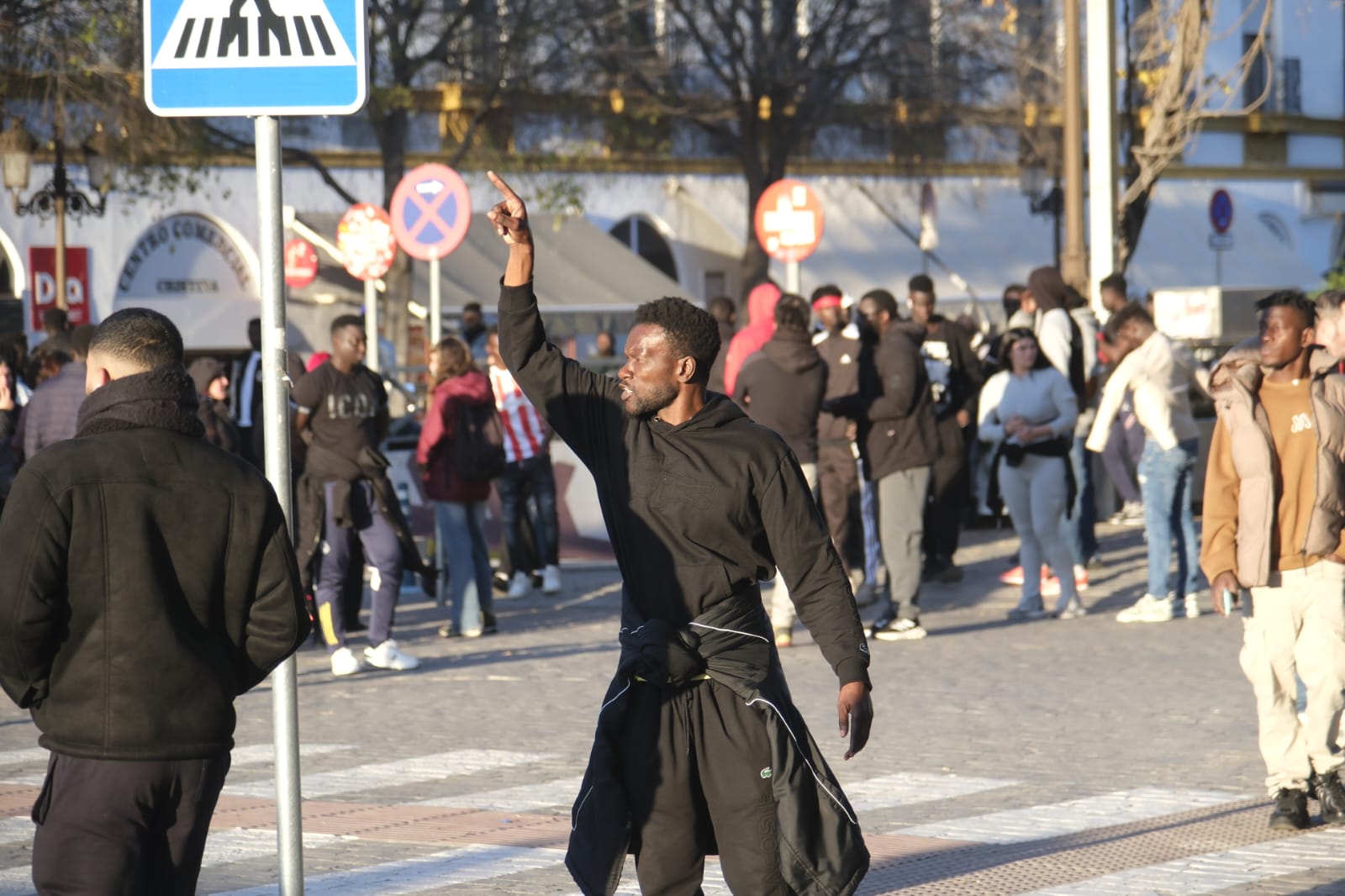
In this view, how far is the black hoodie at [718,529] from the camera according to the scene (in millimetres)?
4949

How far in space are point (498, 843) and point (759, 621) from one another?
246cm

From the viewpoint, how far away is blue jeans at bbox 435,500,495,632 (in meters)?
12.9

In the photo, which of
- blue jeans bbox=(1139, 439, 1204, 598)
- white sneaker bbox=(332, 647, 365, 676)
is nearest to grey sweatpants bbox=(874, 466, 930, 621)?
blue jeans bbox=(1139, 439, 1204, 598)

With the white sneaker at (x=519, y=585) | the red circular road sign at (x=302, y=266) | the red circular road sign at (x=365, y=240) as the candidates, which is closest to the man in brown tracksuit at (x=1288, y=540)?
the white sneaker at (x=519, y=585)

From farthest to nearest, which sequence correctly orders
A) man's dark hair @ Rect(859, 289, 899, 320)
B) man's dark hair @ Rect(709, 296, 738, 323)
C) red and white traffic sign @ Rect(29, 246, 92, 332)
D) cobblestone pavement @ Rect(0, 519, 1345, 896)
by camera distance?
red and white traffic sign @ Rect(29, 246, 92, 332)
man's dark hair @ Rect(709, 296, 738, 323)
man's dark hair @ Rect(859, 289, 899, 320)
cobblestone pavement @ Rect(0, 519, 1345, 896)

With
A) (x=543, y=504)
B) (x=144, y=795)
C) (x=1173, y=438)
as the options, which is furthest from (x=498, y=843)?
(x=543, y=504)

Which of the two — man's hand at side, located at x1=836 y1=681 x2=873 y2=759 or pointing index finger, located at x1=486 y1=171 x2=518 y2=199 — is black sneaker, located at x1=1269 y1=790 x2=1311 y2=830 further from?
pointing index finger, located at x1=486 y1=171 x2=518 y2=199

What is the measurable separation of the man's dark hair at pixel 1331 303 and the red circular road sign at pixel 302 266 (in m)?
21.5

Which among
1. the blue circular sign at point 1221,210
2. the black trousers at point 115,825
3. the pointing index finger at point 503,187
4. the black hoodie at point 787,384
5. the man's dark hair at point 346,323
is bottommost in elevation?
the black trousers at point 115,825

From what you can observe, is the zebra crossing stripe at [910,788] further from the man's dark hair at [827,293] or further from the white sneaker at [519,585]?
the white sneaker at [519,585]

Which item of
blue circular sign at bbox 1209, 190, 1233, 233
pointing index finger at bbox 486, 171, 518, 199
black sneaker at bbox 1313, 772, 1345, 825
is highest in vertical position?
blue circular sign at bbox 1209, 190, 1233, 233

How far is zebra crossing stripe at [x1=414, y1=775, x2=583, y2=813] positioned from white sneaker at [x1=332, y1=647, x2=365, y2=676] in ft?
11.3

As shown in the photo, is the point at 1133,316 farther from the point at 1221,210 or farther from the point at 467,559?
the point at 1221,210

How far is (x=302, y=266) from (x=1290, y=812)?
22.9 metres
